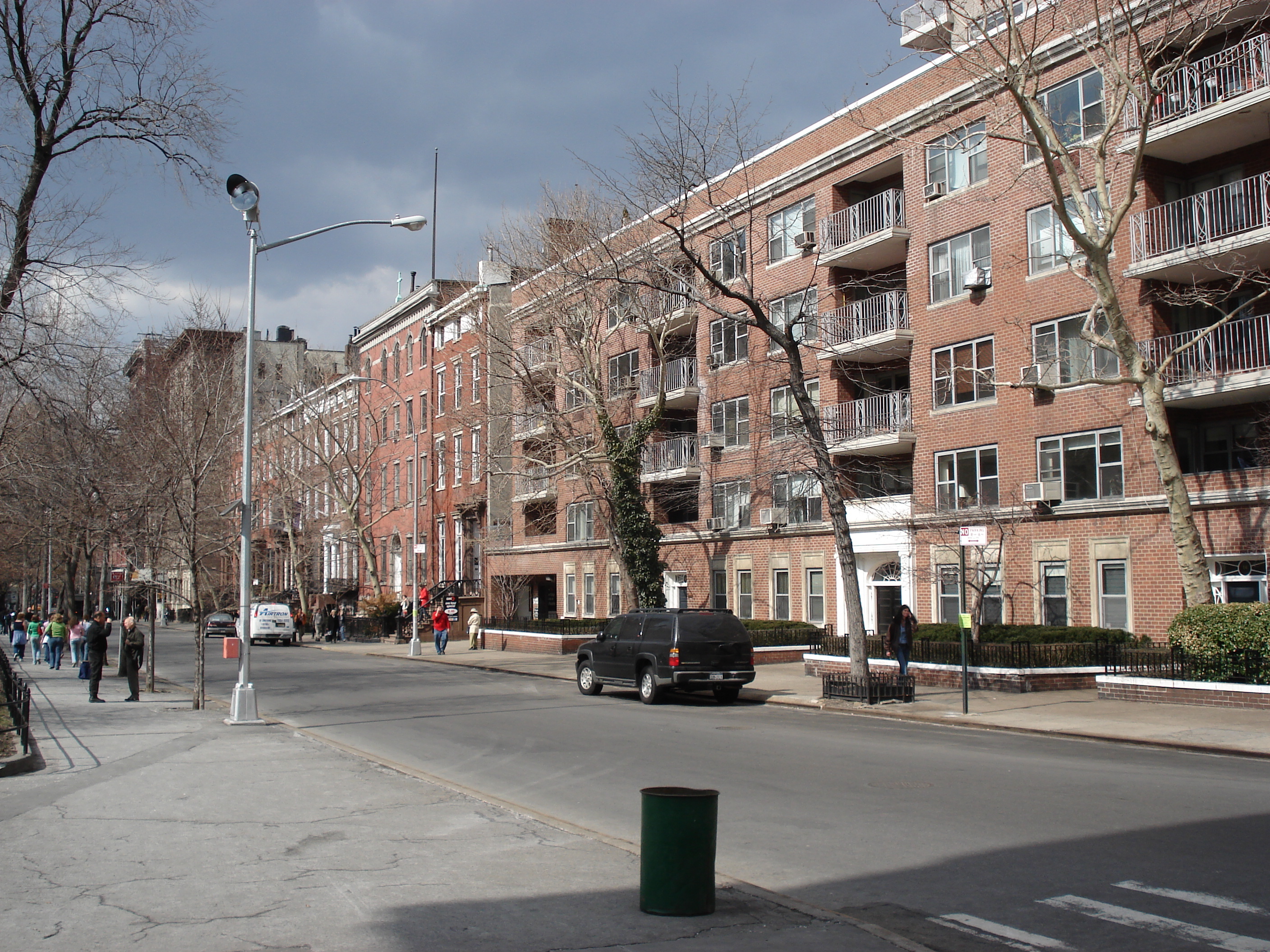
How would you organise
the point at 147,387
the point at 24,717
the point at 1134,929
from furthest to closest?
the point at 147,387 < the point at 24,717 < the point at 1134,929

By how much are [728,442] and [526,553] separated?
16.2 m

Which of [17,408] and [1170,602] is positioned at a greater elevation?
[17,408]

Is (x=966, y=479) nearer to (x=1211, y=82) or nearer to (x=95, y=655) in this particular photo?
(x=1211, y=82)

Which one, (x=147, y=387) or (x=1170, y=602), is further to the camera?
(x=147, y=387)

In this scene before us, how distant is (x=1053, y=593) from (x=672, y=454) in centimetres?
1596

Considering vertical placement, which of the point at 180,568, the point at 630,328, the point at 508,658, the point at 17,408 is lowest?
the point at 508,658

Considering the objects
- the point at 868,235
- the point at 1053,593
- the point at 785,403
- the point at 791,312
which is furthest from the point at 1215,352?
the point at 785,403

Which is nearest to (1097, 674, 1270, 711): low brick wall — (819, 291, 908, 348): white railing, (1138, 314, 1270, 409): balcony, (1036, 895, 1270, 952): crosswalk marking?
(1138, 314, 1270, 409): balcony

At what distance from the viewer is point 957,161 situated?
101 feet

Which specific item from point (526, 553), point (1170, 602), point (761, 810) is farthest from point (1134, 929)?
point (526, 553)

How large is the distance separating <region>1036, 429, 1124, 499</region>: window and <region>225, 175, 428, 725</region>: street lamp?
16510mm

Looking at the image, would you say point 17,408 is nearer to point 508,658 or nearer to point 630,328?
point 508,658

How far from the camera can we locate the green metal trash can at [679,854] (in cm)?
663

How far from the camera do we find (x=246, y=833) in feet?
30.3
